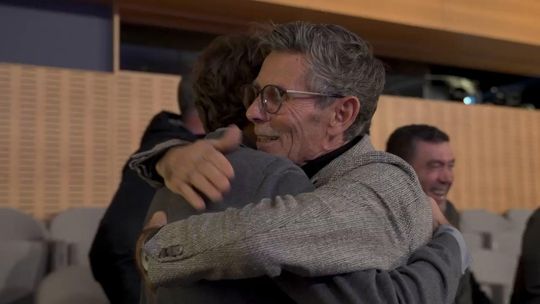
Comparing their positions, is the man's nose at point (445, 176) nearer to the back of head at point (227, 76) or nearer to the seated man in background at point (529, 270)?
the seated man in background at point (529, 270)

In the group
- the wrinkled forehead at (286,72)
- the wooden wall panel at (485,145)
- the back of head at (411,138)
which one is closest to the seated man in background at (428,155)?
the back of head at (411,138)

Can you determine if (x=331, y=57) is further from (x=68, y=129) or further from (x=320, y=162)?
(x=68, y=129)

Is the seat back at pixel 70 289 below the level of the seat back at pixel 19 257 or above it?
above

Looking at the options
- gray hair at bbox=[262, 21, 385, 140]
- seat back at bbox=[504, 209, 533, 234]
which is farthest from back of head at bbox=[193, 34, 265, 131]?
seat back at bbox=[504, 209, 533, 234]

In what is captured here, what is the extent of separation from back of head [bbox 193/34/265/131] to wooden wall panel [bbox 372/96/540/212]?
5074mm

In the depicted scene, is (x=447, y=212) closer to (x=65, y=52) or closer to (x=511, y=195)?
(x=65, y=52)

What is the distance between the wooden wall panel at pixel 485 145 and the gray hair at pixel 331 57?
203 inches

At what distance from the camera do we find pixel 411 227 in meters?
1.18

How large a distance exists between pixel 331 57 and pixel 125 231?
129 cm

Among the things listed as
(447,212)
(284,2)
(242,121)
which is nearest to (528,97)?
(284,2)

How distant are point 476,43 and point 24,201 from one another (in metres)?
4.40

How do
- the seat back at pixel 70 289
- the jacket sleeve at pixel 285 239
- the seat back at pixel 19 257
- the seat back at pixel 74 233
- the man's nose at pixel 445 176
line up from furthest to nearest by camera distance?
the seat back at pixel 74 233
the seat back at pixel 19 257
the man's nose at pixel 445 176
the seat back at pixel 70 289
the jacket sleeve at pixel 285 239

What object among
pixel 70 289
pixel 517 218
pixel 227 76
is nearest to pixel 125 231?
pixel 70 289

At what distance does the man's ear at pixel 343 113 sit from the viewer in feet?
4.26
